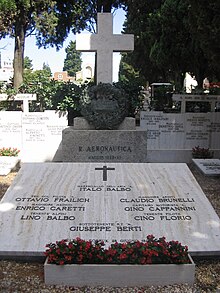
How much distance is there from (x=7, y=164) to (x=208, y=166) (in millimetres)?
4725

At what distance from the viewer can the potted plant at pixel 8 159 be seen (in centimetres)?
790

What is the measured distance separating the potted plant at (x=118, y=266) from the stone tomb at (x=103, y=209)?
316 millimetres

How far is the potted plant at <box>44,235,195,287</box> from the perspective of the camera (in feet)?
10.7

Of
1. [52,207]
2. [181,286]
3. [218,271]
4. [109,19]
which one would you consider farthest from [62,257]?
[109,19]

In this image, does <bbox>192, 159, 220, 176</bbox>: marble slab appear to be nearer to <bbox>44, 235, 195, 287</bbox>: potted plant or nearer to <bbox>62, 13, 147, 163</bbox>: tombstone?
<bbox>62, 13, 147, 163</bbox>: tombstone

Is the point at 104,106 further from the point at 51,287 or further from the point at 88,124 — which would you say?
the point at 51,287

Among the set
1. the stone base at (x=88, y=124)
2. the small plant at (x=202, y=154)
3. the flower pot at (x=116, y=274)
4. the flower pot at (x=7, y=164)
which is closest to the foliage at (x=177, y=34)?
the small plant at (x=202, y=154)

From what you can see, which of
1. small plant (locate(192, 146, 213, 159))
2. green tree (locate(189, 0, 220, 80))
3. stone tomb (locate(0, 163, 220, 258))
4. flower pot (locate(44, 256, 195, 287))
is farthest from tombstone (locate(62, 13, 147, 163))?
flower pot (locate(44, 256, 195, 287))

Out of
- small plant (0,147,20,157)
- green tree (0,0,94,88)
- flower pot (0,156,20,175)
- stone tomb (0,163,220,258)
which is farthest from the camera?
green tree (0,0,94,88)

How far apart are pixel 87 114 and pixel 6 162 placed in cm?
230

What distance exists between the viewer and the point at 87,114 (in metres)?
7.98

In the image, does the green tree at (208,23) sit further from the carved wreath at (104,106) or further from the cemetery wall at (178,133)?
the carved wreath at (104,106)

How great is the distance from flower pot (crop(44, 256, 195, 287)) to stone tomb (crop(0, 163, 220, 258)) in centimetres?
35

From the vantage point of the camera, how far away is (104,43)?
8531 mm
